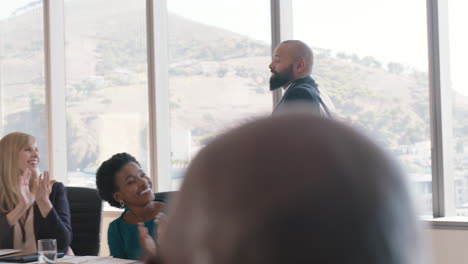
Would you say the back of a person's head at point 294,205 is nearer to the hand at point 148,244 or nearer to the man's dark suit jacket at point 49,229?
the hand at point 148,244

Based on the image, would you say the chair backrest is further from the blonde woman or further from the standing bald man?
the standing bald man

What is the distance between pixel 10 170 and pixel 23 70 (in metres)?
3.13

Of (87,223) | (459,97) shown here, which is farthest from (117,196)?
(459,97)

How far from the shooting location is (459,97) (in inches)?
175

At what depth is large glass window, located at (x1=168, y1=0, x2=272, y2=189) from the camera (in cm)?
525

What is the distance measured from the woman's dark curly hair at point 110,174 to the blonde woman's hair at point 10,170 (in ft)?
2.08

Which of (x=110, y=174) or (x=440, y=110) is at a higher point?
(x=440, y=110)

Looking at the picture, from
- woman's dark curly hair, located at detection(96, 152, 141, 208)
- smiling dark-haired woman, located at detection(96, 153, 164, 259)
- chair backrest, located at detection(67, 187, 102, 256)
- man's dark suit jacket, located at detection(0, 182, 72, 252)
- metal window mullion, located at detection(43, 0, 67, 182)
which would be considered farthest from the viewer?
metal window mullion, located at detection(43, 0, 67, 182)

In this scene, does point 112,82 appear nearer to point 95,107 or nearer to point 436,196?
point 95,107

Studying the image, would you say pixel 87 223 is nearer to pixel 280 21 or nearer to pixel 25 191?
pixel 25 191

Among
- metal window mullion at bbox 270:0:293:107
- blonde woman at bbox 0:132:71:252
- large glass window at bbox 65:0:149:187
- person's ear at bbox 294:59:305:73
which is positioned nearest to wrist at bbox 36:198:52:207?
blonde woman at bbox 0:132:71:252

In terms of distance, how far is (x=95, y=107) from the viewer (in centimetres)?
606

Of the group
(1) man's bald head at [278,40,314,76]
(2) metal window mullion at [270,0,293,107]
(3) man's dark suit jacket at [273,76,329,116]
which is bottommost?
(3) man's dark suit jacket at [273,76,329,116]

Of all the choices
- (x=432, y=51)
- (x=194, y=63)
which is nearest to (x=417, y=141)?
(x=432, y=51)
